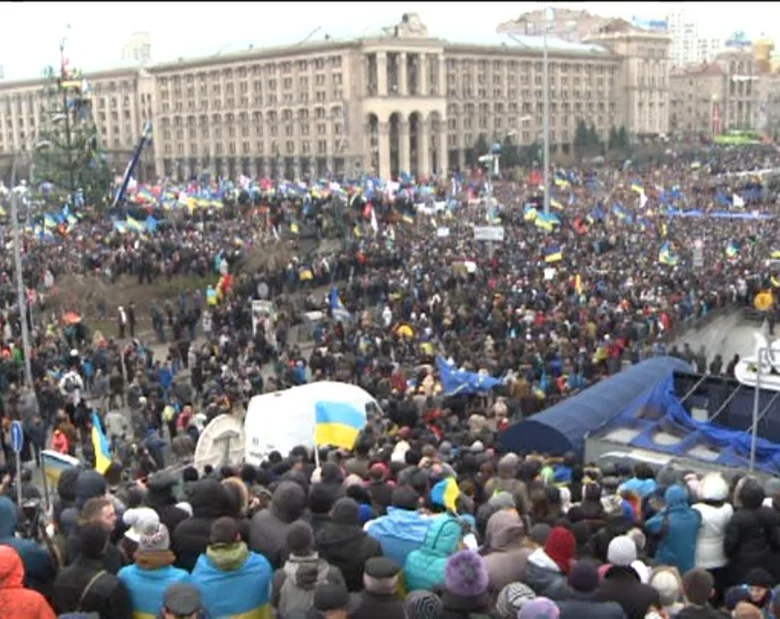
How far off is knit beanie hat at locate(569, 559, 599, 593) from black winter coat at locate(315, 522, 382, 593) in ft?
3.67

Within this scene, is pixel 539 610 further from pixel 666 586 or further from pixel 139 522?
pixel 139 522

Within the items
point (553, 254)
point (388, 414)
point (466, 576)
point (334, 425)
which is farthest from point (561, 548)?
point (553, 254)

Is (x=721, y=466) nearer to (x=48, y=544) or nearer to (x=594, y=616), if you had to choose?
(x=594, y=616)

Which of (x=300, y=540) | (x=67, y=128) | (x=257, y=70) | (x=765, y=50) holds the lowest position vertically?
(x=300, y=540)

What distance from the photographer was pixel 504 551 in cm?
566

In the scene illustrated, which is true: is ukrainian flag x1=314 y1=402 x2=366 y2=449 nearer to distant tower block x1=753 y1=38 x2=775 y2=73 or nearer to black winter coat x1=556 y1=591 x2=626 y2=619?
black winter coat x1=556 y1=591 x2=626 y2=619

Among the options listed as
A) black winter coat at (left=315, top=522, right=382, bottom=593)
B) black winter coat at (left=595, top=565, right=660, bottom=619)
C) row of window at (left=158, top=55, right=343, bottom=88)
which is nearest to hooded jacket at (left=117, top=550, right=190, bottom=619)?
black winter coat at (left=315, top=522, right=382, bottom=593)

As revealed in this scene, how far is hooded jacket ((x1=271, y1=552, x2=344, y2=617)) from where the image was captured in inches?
201

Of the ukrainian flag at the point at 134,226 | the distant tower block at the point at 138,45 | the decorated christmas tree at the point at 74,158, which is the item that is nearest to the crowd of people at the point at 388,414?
the ukrainian flag at the point at 134,226

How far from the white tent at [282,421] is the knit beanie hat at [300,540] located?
6.02 m

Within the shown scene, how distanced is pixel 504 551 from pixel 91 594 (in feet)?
7.11

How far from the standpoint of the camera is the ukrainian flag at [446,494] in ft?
23.2

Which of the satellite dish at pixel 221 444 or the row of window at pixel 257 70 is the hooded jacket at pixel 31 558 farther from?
the row of window at pixel 257 70

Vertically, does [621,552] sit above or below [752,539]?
above
